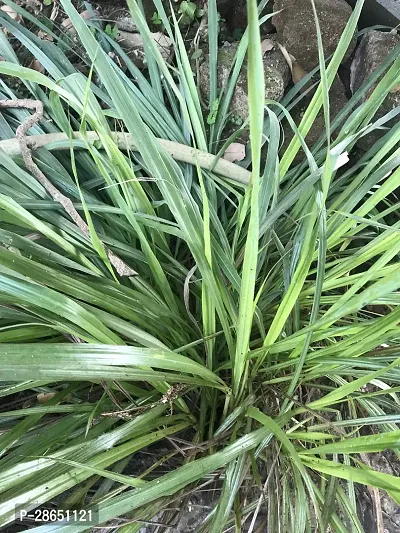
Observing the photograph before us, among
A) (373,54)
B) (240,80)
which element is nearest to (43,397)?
(240,80)

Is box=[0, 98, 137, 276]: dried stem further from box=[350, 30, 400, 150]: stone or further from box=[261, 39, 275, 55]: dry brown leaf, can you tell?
box=[350, 30, 400, 150]: stone

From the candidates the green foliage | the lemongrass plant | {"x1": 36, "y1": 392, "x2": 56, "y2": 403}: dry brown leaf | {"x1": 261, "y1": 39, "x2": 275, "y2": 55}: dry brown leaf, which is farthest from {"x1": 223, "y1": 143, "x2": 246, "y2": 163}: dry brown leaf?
{"x1": 36, "y1": 392, "x2": 56, "y2": 403}: dry brown leaf

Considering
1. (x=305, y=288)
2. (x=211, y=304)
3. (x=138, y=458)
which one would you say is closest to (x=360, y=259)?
(x=305, y=288)

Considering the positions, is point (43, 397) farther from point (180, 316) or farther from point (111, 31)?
point (111, 31)

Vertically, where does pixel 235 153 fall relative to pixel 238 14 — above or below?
below

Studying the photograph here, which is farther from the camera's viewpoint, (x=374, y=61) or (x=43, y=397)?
(x=374, y=61)

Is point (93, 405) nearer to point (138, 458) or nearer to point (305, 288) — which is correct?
point (138, 458)

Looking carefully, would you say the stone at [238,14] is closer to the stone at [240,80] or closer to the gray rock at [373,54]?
the stone at [240,80]
